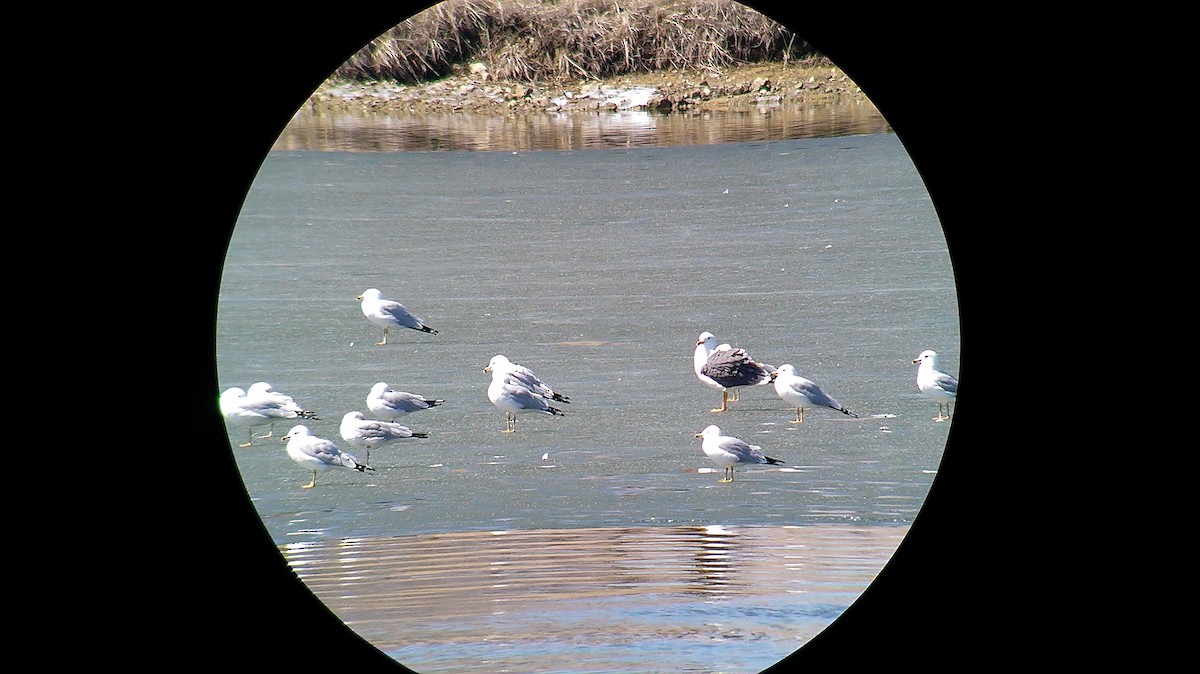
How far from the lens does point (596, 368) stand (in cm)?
340

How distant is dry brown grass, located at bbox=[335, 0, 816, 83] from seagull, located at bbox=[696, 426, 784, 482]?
48.0 inches

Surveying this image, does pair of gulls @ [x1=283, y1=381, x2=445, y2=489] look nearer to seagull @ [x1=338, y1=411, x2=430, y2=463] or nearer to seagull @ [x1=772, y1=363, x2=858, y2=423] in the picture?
seagull @ [x1=338, y1=411, x2=430, y2=463]

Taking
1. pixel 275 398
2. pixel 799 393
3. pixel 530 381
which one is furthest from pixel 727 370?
pixel 275 398

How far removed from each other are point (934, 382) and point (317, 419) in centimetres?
183

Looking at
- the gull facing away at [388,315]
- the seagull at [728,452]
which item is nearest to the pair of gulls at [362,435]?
the gull facing away at [388,315]

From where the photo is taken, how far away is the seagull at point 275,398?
10.8 feet

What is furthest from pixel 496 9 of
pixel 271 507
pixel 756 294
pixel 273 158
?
pixel 271 507

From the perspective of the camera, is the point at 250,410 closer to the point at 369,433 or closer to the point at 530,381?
the point at 369,433

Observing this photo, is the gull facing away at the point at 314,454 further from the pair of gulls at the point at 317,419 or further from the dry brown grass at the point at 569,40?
the dry brown grass at the point at 569,40

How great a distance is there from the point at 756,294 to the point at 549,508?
964 mm

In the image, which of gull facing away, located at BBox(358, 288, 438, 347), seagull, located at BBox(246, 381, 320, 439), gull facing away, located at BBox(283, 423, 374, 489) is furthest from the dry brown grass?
gull facing away, located at BBox(283, 423, 374, 489)

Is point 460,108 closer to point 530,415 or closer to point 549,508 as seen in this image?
point 530,415

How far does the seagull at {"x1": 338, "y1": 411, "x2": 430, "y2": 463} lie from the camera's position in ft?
10.8

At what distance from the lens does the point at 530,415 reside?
3.32 m
